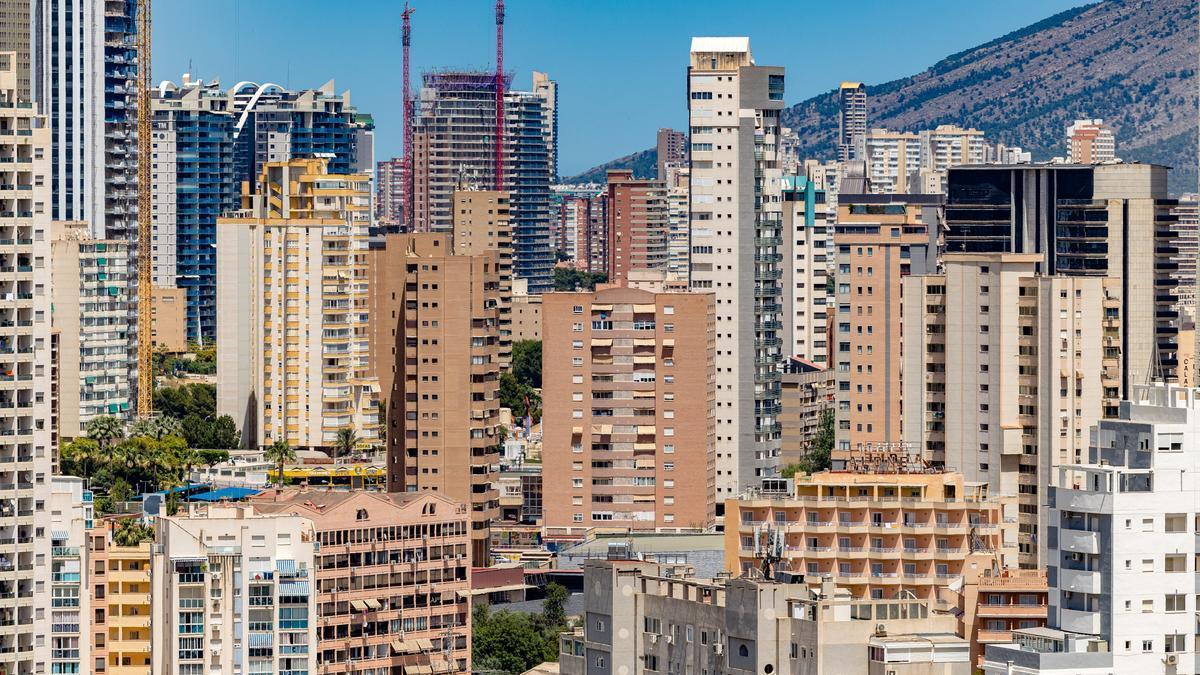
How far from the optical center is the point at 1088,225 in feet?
501

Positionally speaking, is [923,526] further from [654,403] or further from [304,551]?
[654,403]

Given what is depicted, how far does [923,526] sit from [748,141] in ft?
194

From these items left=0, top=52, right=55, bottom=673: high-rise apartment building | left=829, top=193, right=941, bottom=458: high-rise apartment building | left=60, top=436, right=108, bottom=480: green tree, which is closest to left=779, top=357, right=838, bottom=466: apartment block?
left=829, top=193, right=941, bottom=458: high-rise apartment building

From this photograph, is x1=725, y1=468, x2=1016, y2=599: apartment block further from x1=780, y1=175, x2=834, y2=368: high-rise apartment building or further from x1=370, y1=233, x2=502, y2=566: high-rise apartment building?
x1=780, y1=175, x2=834, y2=368: high-rise apartment building

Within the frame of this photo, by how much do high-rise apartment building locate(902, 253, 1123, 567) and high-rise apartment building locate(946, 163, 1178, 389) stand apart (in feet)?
180

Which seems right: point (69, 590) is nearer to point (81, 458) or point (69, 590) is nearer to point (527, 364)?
point (81, 458)

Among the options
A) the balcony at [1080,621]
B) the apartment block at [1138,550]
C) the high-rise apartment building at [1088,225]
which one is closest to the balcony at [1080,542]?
the apartment block at [1138,550]

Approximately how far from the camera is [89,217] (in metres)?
185

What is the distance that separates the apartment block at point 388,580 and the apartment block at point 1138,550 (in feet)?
108

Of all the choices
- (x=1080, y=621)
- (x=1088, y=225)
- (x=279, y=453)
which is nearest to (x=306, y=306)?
(x=279, y=453)

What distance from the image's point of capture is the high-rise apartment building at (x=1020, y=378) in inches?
3553

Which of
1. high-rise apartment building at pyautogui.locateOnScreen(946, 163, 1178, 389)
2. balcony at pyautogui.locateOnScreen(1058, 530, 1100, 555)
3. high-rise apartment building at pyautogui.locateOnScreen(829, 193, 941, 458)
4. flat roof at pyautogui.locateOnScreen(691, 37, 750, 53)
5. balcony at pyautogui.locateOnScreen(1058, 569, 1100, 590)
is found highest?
flat roof at pyautogui.locateOnScreen(691, 37, 750, 53)

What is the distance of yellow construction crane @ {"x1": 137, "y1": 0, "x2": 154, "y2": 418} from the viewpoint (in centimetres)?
16600

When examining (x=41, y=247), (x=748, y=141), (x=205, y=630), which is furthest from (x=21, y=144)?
(x=748, y=141)
